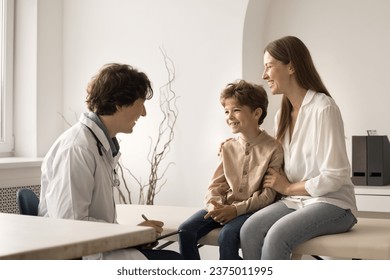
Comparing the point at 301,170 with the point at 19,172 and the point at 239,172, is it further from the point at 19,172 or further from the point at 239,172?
the point at 19,172

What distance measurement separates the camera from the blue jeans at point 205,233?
2758 mm

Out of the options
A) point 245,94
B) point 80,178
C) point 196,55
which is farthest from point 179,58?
point 80,178

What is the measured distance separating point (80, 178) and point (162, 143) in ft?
8.05

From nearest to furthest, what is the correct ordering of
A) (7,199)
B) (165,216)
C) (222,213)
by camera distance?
(222,213), (165,216), (7,199)

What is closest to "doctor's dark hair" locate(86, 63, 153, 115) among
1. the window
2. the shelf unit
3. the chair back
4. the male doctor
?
the male doctor

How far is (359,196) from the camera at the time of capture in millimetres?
3941

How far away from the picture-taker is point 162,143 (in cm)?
471

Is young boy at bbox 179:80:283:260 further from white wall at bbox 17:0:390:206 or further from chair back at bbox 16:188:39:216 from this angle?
white wall at bbox 17:0:390:206

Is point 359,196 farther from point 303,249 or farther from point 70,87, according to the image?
point 70,87

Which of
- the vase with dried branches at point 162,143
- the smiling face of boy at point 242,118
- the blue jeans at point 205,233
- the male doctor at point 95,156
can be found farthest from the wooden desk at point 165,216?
the vase with dried branches at point 162,143

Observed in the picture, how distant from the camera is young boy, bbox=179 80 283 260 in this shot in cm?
286

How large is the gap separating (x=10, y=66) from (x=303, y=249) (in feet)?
10.3

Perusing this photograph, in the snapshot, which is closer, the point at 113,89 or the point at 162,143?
the point at 113,89
